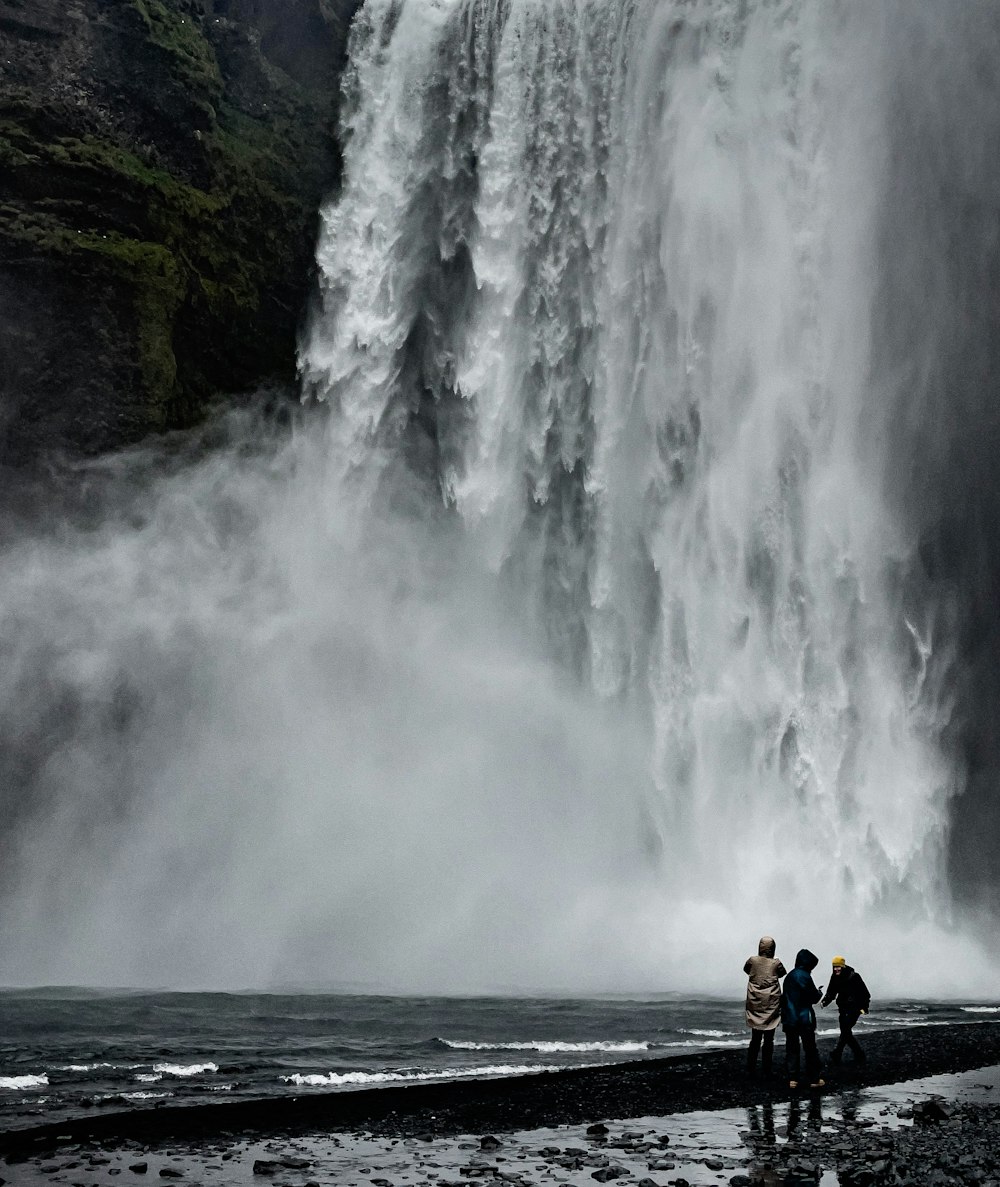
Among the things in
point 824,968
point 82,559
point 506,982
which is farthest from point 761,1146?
point 82,559

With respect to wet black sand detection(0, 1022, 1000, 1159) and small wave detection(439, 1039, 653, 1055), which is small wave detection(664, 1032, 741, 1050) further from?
wet black sand detection(0, 1022, 1000, 1159)

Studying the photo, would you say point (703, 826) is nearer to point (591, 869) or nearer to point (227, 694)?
point (591, 869)

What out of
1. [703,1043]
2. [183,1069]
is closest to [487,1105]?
[183,1069]

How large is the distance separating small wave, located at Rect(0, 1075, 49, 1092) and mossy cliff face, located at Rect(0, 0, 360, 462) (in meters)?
21.2

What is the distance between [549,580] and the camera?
32500 mm

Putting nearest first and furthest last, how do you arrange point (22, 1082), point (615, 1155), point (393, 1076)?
point (615, 1155) → point (22, 1082) → point (393, 1076)

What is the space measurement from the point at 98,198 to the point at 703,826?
2184 centimetres

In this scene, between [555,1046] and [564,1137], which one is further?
[555,1046]

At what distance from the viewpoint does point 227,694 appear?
30.3 meters

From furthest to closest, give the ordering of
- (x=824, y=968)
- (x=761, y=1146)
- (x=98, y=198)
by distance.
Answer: (x=98, y=198)
(x=824, y=968)
(x=761, y=1146)

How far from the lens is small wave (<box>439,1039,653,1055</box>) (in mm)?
15312

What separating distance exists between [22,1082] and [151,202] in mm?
26034

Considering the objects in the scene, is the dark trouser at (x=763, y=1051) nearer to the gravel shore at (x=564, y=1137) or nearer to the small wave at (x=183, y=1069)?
the gravel shore at (x=564, y=1137)

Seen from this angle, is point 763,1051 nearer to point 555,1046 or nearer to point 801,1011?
point 801,1011
